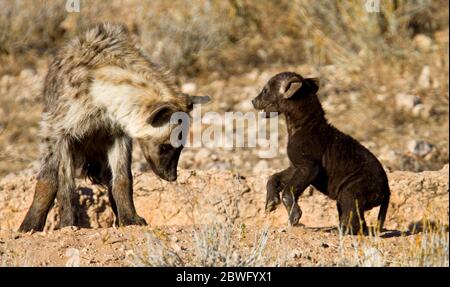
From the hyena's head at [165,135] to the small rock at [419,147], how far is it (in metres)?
4.87

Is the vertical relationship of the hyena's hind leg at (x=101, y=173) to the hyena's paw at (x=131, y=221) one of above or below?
above

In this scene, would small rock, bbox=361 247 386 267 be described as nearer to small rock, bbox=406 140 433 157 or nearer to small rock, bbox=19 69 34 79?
small rock, bbox=406 140 433 157

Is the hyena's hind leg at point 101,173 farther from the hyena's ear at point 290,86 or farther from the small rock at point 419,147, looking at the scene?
the small rock at point 419,147

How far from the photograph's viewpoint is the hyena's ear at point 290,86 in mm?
8500

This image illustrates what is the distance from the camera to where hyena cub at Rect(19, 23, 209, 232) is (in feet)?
27.6

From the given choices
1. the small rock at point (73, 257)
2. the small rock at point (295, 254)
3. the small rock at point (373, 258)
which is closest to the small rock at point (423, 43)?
the small rock at point (295, 254)

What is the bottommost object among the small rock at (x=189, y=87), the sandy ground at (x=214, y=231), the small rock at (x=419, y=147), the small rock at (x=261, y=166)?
the sandy ground at (x=214, y=231)

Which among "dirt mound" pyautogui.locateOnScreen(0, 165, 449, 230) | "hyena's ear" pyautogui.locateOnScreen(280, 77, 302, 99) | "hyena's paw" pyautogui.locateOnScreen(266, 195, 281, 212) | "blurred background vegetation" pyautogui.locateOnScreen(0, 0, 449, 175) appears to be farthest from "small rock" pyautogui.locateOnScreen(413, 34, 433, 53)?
"hyena's paw" pyautogui.locateOnScreen(266, 195, 281, 212)

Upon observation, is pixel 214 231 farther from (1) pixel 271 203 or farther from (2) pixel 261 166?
(2) pixel 261 166

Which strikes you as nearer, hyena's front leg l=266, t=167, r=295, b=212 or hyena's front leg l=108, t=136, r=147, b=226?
hyena's front leg l=266, t=167, r=295, b=212

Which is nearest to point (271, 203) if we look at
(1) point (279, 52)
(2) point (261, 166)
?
(2) point (261, 166)
